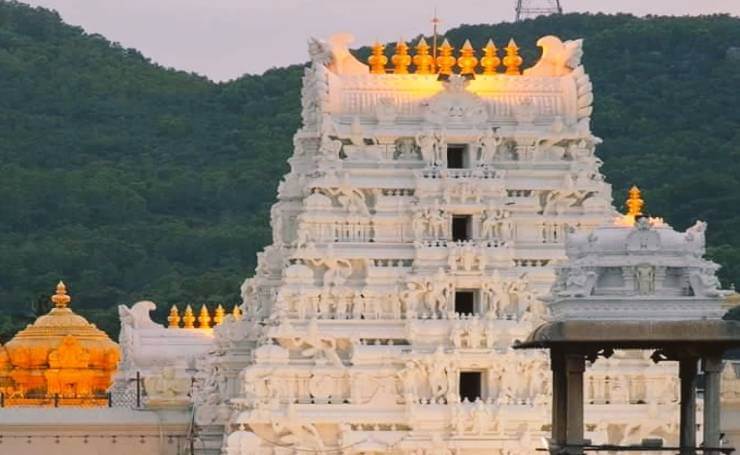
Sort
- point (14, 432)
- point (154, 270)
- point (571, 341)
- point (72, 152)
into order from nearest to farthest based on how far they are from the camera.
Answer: point (571, 341) → point (14, 432) → point (154, 270) → point (72, 152)

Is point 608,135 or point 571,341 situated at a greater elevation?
point 608,135

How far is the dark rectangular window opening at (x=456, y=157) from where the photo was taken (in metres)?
A: 99.8

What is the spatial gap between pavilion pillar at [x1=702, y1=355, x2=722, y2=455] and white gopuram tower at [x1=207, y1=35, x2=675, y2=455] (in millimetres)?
28837

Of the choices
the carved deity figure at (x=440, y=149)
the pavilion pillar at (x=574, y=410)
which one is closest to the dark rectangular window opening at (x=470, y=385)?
the carved deity figure at (x=440, y=149)

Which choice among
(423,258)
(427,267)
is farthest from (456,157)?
(427,267)

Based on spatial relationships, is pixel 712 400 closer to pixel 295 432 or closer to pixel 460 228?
pixel 295 432

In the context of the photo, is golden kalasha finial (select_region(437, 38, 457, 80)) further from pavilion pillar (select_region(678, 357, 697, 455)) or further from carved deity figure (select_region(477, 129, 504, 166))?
pavilion pillar (select_region(678, 357, 697, 455))

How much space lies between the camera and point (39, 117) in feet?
642

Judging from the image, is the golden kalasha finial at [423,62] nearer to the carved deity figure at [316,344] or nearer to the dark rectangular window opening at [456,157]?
the dark rectangular window opening at [456,157]

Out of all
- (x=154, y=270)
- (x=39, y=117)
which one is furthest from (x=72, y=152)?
(x=154, y=270)

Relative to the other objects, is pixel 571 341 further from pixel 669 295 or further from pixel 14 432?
pixel 14 432

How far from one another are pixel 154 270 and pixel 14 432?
A: 197ft

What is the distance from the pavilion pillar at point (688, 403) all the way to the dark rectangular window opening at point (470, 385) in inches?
1188

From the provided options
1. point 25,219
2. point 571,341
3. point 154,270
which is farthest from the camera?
point 25,219
